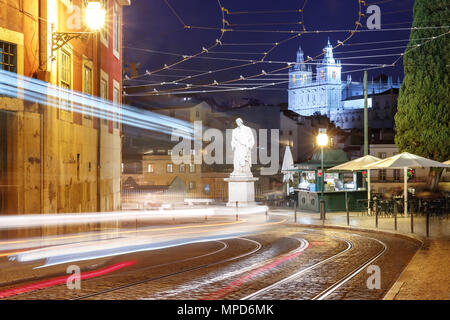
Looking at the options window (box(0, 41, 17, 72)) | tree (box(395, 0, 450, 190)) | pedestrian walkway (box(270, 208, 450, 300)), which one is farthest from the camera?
tree (box(395, 0, 450, 190))

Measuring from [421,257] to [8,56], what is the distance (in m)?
10.8

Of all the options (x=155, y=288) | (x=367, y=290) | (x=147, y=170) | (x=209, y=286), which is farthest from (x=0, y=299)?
(x=147, y=170)

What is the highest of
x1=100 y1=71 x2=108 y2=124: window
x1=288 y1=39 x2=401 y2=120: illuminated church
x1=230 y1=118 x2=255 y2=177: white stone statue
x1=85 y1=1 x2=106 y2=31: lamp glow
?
x1=288 y1=39 x2=401 y2=120: illuminated church

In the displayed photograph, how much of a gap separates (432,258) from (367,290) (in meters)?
4.00

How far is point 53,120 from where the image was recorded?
16375mm

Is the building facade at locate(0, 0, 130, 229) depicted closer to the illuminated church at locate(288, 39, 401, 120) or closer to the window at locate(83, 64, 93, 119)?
the window at locate(83, 64, 93, 119)

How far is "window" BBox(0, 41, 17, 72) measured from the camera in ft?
45.0

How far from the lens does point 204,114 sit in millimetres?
65312

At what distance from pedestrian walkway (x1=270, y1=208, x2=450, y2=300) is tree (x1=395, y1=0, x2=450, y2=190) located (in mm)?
12062

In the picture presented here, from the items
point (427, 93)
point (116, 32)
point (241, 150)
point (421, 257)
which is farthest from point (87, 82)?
point (427, 93)

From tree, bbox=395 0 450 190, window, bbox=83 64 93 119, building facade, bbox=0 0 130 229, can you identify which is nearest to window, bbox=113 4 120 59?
building facade, bbox=0 0 130 229

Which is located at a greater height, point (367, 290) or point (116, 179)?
point (116, 179)
